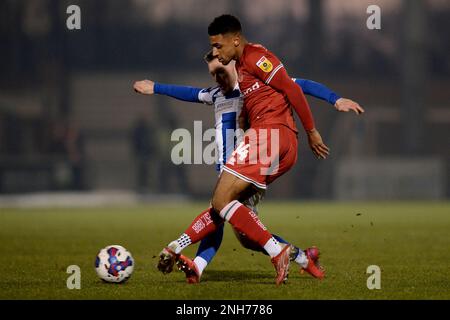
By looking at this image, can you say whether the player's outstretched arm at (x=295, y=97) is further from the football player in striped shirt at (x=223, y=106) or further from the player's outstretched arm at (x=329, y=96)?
the football player in striped shirt at (x=223, y=106)

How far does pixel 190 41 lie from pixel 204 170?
505 centimetres

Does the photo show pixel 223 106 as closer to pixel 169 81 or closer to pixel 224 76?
pixel 224 76

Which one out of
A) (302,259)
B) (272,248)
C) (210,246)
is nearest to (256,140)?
(272,248)

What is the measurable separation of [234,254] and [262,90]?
422cm

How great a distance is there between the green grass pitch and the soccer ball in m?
0.09

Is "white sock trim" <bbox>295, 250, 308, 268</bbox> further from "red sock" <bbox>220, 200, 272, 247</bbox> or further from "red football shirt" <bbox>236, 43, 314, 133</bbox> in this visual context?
"red football shirt" <bbox>236, 43, 314, 133</bbox>

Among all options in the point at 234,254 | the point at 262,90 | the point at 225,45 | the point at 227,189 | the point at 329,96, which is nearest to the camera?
the point at 227,189

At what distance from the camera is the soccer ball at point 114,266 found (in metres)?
8.97

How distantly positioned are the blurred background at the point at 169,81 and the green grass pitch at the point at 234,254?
990 cm

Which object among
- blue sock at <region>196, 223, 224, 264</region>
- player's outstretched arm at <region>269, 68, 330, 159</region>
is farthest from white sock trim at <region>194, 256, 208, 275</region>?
player's outstretched arm at <region>269, 68, 330, 159</region>

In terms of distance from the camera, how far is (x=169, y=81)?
3753cm

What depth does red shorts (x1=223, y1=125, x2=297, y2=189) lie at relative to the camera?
28.3ft

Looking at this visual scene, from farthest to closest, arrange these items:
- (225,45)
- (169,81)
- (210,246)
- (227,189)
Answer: (169,81)
(210,246)
(225,45)
(227,189)

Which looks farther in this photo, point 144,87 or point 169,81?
point 169,81
